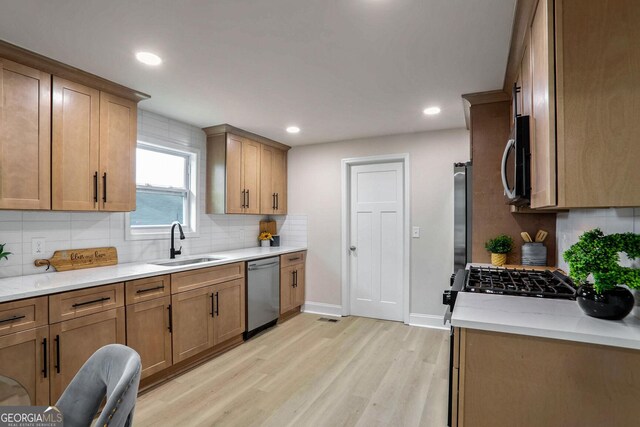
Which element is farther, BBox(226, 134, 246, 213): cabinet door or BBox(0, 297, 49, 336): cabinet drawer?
BBox(226, 134, 246, 213): cabinet door

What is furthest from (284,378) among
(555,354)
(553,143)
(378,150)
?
(378,150)

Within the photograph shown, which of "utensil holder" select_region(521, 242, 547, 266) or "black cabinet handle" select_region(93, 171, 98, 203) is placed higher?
"black cabinet handle" select_region(93, 171, 98, 203)

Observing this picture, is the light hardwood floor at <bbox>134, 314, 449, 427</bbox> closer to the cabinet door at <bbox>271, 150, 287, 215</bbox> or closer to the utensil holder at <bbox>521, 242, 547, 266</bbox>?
the utensil holder at <bbox>521, 242, 547, 266</bbox>

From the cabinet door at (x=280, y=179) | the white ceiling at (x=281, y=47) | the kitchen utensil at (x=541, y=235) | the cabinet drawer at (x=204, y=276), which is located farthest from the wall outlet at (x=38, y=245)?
the kitchen utensil at (x=541, y=235)

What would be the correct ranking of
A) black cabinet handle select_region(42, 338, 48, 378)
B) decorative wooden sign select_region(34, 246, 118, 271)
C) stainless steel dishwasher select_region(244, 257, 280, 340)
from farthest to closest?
stainless steel dishwasher select_region(244, 257, 280, 340) < decorative wooden sign select_region(34, 246, 118, 271) < black cabinet handle select_region(42, 338, 48, 378)

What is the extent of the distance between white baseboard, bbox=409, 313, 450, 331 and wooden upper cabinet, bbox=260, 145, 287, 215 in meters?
2.21

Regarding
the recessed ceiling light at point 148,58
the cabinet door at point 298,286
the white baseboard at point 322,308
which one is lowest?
the white baseboard at point 322,308

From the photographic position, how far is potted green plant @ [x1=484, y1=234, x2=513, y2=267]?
8.39 feet

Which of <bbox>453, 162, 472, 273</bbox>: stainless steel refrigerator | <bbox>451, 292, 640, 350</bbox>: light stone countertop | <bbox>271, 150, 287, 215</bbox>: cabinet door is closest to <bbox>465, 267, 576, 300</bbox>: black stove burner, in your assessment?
<bbox>451, 292, 640, 350</bbox>: light stone countertop

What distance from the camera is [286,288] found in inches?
163

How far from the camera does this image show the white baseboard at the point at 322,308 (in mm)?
4359

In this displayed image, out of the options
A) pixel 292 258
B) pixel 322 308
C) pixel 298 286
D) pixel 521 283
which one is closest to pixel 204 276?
pixel 292 258

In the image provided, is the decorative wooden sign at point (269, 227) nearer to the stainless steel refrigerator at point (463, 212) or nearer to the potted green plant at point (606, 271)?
the stainless steel refrigerator at point (463, 212)

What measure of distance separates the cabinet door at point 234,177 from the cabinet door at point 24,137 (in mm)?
1700
